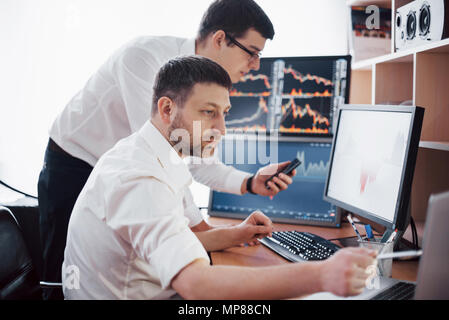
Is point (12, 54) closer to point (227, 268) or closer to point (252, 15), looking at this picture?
point (252, 15)

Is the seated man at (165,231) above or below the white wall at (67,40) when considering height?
below

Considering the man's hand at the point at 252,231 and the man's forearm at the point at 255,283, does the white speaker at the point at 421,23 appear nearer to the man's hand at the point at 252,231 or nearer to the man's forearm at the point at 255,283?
the man's hand at the point at 252,231

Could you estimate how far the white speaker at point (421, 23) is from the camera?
4.04 ft

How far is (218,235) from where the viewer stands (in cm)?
124

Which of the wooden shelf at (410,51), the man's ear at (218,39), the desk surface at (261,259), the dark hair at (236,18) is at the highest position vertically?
the dark hair at (236,18)

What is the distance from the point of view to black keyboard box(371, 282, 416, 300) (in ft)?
2.86

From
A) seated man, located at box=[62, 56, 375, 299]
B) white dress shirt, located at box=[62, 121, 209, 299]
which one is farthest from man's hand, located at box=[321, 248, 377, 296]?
white dress shirt, located at box=[62, 121, 209, 299]

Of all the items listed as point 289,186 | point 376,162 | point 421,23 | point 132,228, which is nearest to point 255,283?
point 132,228

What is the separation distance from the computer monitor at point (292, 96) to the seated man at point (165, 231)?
762mm

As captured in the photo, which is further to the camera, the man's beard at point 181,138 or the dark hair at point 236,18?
the dark hair at point 236,18

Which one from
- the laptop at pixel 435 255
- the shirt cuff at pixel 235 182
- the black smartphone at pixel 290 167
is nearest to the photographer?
the laptop at pixel 435 255

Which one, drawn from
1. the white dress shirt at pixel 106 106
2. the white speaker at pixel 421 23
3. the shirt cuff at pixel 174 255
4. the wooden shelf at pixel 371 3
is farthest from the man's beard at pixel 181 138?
the wooden shelf at pixel 371 3

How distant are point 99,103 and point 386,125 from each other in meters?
1.02

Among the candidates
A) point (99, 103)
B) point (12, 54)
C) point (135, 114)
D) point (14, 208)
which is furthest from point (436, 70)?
point (12, 54)
